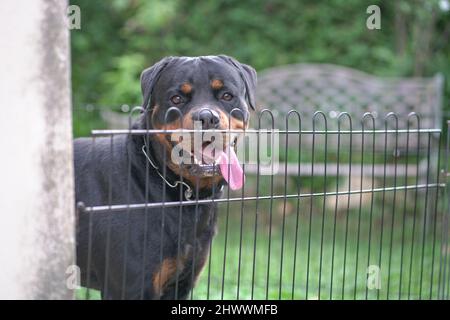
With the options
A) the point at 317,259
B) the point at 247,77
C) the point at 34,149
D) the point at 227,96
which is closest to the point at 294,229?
the point at 317,259

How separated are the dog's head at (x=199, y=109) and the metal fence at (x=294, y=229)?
92 millimetres

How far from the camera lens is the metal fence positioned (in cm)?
302

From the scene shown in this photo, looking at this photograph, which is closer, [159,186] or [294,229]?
[159,186]

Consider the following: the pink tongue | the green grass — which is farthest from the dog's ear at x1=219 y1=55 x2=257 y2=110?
the green grass

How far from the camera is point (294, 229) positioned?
6.97m

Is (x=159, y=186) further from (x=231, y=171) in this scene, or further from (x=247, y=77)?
(x=247, y=77)

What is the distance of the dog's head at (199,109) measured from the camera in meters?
3.05

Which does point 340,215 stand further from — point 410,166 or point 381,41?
point 381,41

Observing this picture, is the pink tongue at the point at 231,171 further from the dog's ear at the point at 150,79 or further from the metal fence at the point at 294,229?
the dog's ear at the point at 150,79

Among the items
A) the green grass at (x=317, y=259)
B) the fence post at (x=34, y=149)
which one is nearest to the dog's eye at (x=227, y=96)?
the fence post at (x=34, y=149)

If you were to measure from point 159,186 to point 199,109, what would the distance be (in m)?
0.45

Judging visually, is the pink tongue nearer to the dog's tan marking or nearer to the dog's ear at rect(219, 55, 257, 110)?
the dog's tan marking
